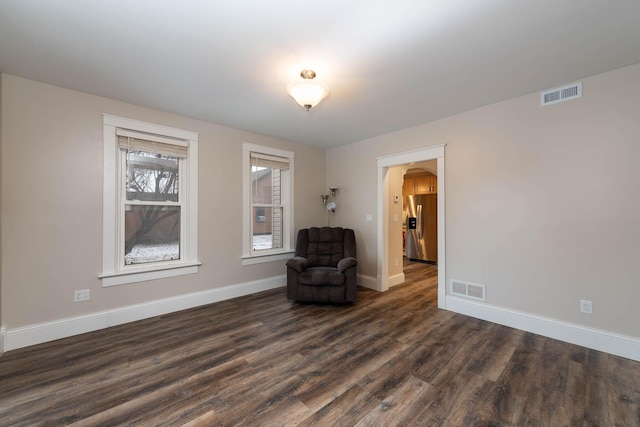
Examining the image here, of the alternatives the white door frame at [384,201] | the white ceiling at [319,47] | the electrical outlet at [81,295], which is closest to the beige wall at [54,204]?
the electrical outlet at [81,295]

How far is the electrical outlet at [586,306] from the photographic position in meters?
2.45

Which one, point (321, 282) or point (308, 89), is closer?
point (308, 89)

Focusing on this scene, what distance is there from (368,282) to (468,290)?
156cm

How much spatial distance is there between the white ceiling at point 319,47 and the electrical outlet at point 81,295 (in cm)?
214

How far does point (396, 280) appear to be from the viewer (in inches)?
179

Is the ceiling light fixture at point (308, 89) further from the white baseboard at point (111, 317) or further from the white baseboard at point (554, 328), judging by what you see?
the white baseboard at point (554, 328)

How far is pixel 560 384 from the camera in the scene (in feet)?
6.28

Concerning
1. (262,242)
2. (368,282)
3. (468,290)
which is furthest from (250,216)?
(468,290)

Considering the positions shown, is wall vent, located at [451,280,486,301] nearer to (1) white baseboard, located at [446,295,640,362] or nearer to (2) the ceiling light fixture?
(1) white baseboard, located at [446,295,640,362]

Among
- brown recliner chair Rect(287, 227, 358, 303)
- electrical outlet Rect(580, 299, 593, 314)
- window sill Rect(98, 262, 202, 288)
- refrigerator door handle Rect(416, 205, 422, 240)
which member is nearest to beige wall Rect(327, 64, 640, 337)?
electrical outlet Rect(580, 299, 593, 314)

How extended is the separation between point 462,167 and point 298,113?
7.30 ft

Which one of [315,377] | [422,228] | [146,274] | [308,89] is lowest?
[315,377]

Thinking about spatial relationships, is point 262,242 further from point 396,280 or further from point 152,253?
point 396,280

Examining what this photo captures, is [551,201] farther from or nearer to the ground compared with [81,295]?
farther from the ground
